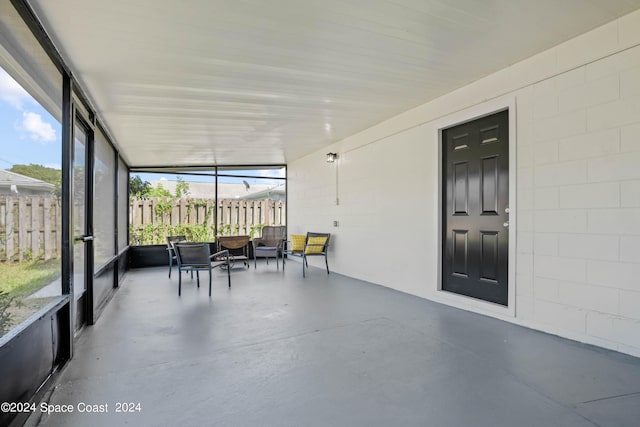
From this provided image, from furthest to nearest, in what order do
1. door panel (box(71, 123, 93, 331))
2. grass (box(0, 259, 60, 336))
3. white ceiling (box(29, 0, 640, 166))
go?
door panel (box(71, 123, 93, 331)) < white ceiling (box(29, 0, 640, 166)) < grass (box(0, 259, 60, 336))

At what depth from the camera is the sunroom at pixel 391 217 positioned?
187cm

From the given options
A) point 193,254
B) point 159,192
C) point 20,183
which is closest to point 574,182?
point 20,183

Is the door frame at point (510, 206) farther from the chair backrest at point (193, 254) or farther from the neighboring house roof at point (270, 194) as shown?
the neighboring house roof at point (270, 194)

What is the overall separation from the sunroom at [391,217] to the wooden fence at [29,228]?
2cm

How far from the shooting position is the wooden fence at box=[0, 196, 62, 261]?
1657 mm

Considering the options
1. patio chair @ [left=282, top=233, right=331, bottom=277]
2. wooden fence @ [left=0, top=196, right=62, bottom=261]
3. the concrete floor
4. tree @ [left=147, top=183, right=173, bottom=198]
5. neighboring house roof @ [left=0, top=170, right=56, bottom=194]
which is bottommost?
the concrete floor

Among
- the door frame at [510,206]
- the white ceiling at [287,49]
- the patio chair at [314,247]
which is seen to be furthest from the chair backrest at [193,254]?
the door frame at [510,206]

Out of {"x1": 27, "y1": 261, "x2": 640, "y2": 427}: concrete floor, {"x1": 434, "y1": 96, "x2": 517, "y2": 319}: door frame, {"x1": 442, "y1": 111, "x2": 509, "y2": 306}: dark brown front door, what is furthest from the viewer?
{"x1": 442, "y1": 111, "x2": 509, "y2": 306}: dark brown front door

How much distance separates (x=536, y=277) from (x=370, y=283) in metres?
2.54

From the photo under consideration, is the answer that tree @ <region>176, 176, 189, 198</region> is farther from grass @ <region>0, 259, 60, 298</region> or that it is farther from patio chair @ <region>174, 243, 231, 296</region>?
grass @ <region>0, 259, 60, 298</region>

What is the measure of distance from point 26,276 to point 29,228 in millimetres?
275

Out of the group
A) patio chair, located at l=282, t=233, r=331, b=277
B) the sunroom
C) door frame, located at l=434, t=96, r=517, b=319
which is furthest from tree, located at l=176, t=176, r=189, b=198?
door frame, located at l=434, t=96, r=517, b=319

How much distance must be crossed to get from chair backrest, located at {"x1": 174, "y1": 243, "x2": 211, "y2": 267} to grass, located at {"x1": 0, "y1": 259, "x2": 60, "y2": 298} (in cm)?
224

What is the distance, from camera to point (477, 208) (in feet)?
11.9
